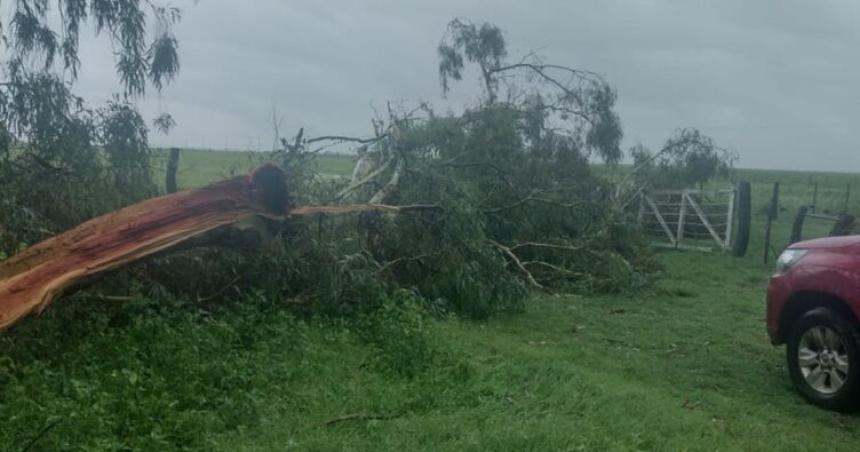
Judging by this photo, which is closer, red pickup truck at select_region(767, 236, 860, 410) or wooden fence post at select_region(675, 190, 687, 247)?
red pickup truck at select_region(767, 236, 860, 410)

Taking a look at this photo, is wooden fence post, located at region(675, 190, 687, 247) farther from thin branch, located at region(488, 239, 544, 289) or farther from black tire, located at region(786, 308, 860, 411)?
black tire, located at region(786, 308, 860, 411)

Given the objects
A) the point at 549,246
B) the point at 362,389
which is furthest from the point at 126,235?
the point at 549,246

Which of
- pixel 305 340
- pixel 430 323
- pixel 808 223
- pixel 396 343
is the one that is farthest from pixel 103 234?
pixel 808 223

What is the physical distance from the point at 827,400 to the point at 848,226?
8.47 metres

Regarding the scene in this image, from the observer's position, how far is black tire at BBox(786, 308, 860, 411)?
21.6ft

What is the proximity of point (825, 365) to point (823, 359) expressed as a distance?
0.05m

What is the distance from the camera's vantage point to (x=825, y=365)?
6871 millimetres

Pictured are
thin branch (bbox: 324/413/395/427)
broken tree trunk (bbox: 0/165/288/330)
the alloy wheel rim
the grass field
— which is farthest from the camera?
the alloy wheel rim

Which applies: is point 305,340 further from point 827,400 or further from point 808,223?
point 808,223

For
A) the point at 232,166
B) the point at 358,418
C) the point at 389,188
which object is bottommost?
the point at 358,418

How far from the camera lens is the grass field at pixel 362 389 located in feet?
16.7

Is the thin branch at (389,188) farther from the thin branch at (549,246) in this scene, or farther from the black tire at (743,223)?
the black tire at (743,223)

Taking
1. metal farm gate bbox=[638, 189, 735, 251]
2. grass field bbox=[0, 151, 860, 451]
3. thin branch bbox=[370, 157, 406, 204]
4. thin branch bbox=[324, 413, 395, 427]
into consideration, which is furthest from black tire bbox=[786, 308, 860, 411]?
metal farm gate bbox=[638, 189, 735, 251]

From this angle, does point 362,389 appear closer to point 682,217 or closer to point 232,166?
point 232,166
